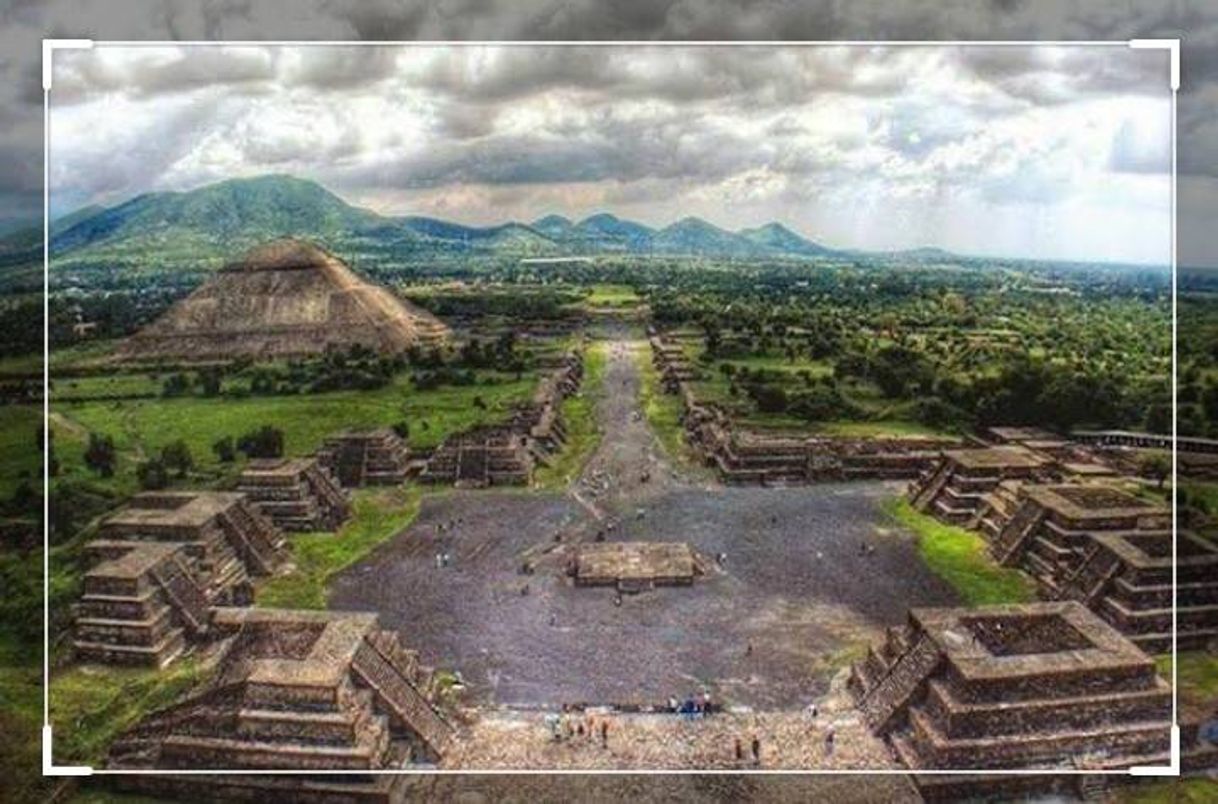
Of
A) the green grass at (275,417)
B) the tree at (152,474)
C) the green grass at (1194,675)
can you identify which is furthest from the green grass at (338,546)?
the green grass at (1194,675)

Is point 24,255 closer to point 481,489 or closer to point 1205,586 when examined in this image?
point 481,489

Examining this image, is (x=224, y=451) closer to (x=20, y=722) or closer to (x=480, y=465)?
(x=480, y=465)

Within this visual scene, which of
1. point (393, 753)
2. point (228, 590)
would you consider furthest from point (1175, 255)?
point (228, 590)

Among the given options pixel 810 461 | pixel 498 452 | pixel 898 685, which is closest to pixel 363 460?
pixel 498 452

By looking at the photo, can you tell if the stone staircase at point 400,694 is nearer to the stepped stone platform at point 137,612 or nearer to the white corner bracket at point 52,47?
the stepped stone platform at point 137,612

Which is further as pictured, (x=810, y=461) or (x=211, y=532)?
(x=810, y=461)
